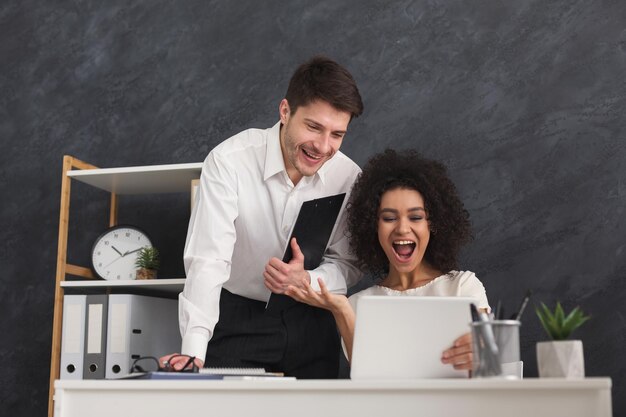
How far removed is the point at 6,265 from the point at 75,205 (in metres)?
0.41

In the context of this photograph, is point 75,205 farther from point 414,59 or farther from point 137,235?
point 414,59

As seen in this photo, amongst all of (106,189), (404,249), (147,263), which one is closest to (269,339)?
(404,249)

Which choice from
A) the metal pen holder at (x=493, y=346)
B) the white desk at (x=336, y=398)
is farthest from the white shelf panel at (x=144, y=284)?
the metal pen holder at (x=493, y=346)

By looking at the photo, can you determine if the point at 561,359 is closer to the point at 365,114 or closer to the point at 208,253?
the point at 208,253

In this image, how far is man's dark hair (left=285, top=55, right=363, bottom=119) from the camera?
236cm

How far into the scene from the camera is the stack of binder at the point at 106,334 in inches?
118

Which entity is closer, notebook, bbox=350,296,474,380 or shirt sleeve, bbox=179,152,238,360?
notebook, bbox=350,296,474,380

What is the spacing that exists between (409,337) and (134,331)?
1.73 meters

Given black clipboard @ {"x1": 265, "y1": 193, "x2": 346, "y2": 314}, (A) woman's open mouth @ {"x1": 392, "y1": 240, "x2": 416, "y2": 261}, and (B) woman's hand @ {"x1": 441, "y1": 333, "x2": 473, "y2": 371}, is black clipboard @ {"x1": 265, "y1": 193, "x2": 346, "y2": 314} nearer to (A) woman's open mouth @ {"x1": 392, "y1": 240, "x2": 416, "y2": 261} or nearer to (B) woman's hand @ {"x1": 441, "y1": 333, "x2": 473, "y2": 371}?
(A) woman's open mouth @ {"x1": 392, "y1": 240, "x2": 416, "y2": 261}

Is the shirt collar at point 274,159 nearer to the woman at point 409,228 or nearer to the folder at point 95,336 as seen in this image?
the woman at point 409,228

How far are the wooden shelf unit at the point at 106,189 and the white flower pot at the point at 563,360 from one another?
1.75m

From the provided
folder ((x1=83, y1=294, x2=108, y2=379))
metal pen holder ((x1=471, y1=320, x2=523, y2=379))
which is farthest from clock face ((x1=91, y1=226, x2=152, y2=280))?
metal pen holder ((x1=471, y1=320, x2=523, y2=379))

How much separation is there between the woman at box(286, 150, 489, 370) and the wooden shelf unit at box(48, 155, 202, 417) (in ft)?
2.47

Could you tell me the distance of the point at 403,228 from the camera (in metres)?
2.46
